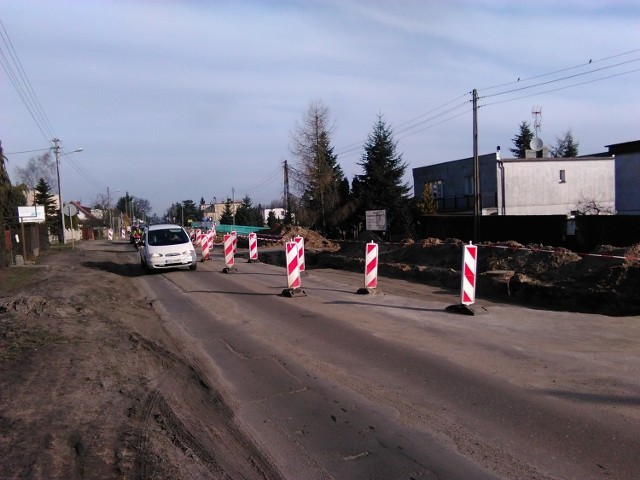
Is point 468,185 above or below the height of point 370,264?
above

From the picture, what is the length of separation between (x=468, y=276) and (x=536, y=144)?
37859 mm

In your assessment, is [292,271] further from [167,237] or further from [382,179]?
[382,179]

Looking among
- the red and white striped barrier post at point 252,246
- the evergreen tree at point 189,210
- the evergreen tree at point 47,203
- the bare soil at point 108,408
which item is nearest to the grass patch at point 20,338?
the bare soil at point 108,408

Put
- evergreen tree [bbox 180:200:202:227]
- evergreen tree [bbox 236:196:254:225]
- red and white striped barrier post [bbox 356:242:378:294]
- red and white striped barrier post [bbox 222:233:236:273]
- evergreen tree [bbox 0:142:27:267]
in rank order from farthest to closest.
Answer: evergreen tree [bbox 180:200:202:227], evergreen tree [bbox 236:196:254:225], evergreen tree [bbox 0:142:27:267], red and white striped barrier post [bbox 222:233:236:273], red and white striped barrier post [bbox 356:242:378:294]

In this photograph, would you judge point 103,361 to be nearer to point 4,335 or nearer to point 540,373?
point 4,335

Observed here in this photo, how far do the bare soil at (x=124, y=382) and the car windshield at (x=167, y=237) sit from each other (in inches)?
205

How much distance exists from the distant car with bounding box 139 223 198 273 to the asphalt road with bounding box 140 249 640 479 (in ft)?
28.0

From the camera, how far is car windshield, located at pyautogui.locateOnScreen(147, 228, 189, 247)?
20484 mm

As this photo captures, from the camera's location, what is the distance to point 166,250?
65.3 feet

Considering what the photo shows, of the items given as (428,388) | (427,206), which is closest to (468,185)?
(427,206)

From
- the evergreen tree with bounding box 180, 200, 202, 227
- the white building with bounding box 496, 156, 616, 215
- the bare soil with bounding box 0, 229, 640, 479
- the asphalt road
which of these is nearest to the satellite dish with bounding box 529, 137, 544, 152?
the white building with bounding box 496, 156, 616, 215

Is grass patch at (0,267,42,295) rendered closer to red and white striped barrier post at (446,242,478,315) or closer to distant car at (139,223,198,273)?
distant car at (139,223,198,273)

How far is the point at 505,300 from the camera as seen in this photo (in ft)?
46.0

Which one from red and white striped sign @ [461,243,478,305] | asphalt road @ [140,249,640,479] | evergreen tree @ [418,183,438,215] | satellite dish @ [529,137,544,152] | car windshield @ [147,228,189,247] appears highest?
satellite dish @ [529,137,544,152]
